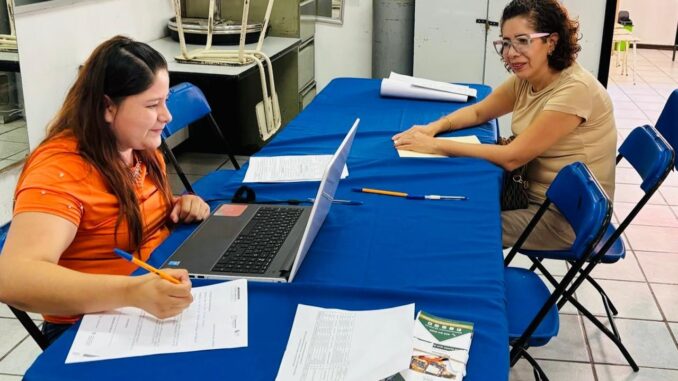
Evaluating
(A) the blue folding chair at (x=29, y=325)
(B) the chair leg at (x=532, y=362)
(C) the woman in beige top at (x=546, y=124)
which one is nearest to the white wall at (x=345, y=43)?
(C) the woman in beige top at (x=546, y=124)

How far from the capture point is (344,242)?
174 cm

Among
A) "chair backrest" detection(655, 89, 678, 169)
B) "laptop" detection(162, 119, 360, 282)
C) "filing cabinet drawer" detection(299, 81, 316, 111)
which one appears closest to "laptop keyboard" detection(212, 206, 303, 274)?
"laptop" detection(162, 119, 360, 282)

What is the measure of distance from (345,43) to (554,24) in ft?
10.2

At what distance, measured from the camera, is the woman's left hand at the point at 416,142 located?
2432mm

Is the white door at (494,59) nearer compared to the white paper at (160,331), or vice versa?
the white paper at (160,331)

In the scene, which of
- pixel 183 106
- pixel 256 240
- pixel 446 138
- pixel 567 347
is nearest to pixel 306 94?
pixel 183 106

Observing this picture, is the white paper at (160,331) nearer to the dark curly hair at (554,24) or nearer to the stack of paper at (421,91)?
the dark curly hair at (554,24)

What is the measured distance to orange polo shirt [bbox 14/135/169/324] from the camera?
1.48m

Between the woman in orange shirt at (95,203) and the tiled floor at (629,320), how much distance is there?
41.4 inches

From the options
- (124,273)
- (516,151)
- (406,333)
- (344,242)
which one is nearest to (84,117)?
(124,273)

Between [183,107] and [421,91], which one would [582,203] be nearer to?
[421,91]

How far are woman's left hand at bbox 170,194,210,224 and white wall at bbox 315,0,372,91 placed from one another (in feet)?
11.9

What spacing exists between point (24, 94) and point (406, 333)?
2.40 m

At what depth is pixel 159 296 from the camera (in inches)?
52.2
